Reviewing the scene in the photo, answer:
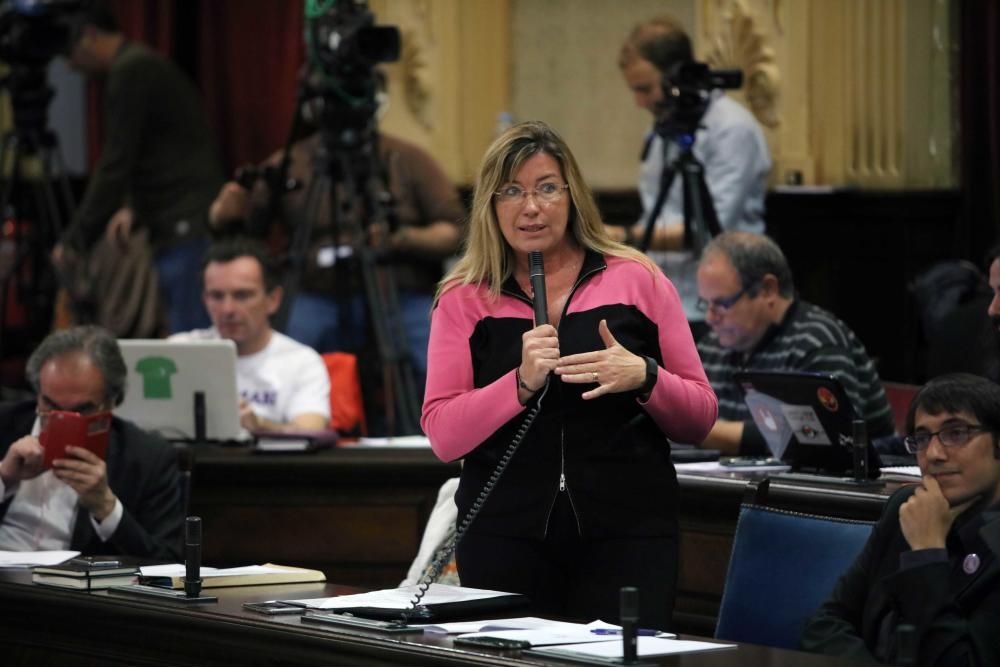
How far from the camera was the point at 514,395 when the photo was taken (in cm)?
274

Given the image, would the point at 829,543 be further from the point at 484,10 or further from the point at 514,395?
the point at 484,10

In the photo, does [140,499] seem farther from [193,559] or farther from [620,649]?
[620,649]

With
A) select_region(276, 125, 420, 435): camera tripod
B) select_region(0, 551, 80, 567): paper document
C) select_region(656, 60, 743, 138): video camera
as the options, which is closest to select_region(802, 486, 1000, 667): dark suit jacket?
select_region(0, 551, 80, 567): paper document

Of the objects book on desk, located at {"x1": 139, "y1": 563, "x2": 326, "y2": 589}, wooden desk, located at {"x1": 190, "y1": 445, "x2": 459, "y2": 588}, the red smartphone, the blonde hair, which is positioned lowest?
wooden desk, located at {"x1": 190, "y1": 445, "x2": 459, "y2": 588}

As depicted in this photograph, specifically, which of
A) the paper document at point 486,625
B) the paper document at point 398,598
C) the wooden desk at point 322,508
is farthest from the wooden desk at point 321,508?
the paper document at point 486,625

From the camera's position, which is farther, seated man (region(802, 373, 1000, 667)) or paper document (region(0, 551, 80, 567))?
paper document (region(0, 551, 80, 567))

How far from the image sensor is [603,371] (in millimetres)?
2699

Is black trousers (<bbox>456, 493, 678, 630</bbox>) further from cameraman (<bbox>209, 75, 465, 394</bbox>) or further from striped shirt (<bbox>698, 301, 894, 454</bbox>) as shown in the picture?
cameraman (<bbox>209, 75, 465, 394</bbox>)

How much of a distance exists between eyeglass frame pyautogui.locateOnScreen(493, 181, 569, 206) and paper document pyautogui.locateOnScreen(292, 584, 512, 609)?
62cm

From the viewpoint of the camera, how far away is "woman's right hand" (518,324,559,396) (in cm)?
265

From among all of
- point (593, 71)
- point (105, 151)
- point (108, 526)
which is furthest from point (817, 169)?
point (108, 526)

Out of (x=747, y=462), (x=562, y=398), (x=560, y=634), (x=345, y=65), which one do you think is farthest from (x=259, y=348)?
(x=560, y=634)

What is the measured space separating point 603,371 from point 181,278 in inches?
166

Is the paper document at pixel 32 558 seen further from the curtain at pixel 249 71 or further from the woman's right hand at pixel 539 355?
the curtain at pixel 249 71
